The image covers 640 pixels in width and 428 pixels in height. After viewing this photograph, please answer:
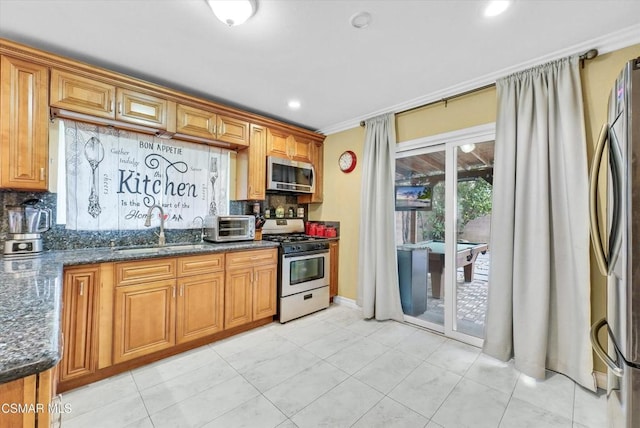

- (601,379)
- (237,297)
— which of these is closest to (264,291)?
(237,297)

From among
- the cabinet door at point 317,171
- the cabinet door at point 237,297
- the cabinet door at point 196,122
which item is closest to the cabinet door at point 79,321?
the cabinet door at point 237,297

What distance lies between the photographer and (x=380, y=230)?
3.24m

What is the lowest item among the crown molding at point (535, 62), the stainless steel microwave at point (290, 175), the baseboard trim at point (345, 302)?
the baseboard trim at point (345, 302)

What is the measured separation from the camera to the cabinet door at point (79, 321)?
6.23 feet

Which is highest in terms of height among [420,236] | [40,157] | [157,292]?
[40,157]

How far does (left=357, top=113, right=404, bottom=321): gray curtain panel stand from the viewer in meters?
3.22

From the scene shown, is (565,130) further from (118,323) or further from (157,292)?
(118,323)

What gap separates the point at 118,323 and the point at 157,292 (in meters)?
0.33

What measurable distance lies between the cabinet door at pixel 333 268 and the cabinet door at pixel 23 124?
2.99 metres

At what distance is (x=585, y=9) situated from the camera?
169cm

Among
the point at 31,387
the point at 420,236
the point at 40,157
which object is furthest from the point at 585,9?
the point at 40,157

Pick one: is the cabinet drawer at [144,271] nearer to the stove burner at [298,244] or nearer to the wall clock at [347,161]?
the stove burner at [298,244]

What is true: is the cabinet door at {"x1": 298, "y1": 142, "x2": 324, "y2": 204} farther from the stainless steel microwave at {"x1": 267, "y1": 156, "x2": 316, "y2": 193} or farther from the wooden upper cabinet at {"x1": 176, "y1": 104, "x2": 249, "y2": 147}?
the wooden upper cabinet at {"x1": 176, "y1": 104, "x2": 249, "y2": 147}

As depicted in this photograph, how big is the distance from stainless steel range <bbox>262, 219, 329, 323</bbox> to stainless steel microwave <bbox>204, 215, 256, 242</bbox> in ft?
1.20
